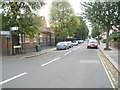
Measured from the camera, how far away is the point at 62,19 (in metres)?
42.2

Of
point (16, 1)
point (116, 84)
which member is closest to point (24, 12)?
point (16, 1)

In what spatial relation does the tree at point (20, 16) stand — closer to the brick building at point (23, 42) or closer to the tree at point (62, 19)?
the brick building at point (23, 42)

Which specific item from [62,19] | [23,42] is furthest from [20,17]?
[62,19]

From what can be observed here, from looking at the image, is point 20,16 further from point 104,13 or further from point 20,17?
point 104,13

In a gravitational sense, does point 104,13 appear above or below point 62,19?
below

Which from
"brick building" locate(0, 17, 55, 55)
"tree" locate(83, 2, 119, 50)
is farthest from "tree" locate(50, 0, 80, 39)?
"tree" locate(83, 2, 119, 50)

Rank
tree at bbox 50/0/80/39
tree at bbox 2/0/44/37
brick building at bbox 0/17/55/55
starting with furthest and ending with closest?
tree at bbox 50/0/80/39 < brick building at bbox 0/17/55/55 < tree at bbox 2/0/44/37

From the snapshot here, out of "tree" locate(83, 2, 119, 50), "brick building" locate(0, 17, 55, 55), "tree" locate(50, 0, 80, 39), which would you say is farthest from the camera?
"tree" locate(50, 0, 80, 39)

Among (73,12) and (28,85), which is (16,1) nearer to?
(28,85)

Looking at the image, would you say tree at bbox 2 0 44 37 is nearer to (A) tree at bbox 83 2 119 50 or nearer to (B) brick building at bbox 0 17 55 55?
(B) brick building at bbox 0 17 55 55

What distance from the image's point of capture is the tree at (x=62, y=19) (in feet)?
135

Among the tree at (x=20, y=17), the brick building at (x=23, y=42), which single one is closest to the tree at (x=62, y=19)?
the brick building at (x=23, y=42)

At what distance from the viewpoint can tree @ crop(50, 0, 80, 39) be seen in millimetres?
41219

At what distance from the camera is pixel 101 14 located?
23.1 m
